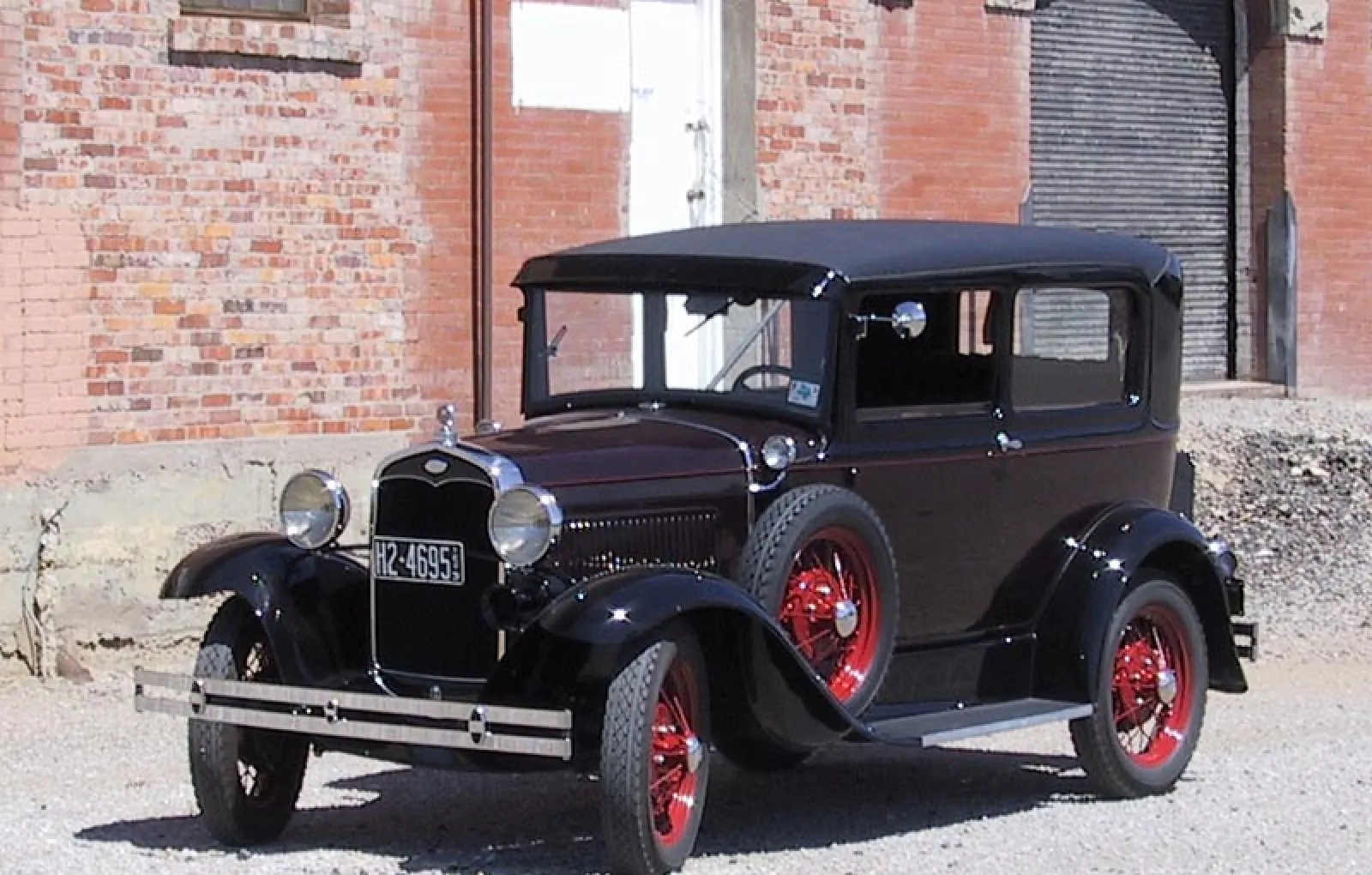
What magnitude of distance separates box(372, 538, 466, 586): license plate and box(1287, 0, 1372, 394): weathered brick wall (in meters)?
11.0

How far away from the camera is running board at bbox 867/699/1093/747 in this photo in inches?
308

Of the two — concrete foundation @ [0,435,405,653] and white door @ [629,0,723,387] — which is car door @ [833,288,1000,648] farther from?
white door @ [629,0,723,387]

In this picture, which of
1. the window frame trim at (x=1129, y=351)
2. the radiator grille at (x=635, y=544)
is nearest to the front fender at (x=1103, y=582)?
the window frame trim at (x=1129, y=351)

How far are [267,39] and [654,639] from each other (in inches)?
212

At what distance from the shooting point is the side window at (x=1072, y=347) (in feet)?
28.4

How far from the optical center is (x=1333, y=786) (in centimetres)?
890

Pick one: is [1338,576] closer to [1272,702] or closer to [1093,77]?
[1272,702]

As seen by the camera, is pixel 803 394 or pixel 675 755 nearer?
pixel 675 755

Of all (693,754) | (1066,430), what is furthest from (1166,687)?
(693,754)

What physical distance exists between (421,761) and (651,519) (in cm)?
101

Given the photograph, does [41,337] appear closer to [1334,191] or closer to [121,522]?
[121,522]

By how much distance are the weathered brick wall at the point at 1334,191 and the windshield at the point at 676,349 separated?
963cm

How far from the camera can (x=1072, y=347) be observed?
9.21 meters

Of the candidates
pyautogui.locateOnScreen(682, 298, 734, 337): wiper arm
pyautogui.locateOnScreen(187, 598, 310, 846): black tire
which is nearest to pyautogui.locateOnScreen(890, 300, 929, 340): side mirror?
pyautogui.locateOnScreen(682, 298, 734, 337): wiper arm
